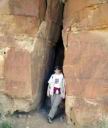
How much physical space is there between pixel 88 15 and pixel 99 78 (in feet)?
3.09

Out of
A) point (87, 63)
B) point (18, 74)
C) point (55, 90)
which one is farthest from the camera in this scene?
point (55, 90)

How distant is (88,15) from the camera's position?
6.58 m

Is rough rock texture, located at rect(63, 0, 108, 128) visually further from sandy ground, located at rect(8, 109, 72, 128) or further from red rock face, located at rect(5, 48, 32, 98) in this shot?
red rock face, located at rect(5, 48, 32, 98)

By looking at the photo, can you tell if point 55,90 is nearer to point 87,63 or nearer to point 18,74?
point 18,74

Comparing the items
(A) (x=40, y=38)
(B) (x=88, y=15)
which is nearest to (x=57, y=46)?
(A) (x=40, y=38)

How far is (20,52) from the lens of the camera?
688 cm

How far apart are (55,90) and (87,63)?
782 millimetres

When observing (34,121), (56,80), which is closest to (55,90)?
(56,80)

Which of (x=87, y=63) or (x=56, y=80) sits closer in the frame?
(x=87, y=63)

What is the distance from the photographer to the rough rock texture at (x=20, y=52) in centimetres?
688

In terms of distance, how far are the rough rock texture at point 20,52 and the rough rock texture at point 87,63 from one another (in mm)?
540

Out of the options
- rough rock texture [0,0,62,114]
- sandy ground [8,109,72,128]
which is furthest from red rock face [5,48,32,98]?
sandy ground [8,109,72,128]

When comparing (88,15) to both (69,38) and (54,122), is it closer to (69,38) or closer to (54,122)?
(69,38)

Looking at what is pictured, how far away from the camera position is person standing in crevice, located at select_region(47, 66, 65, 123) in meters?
7.01
